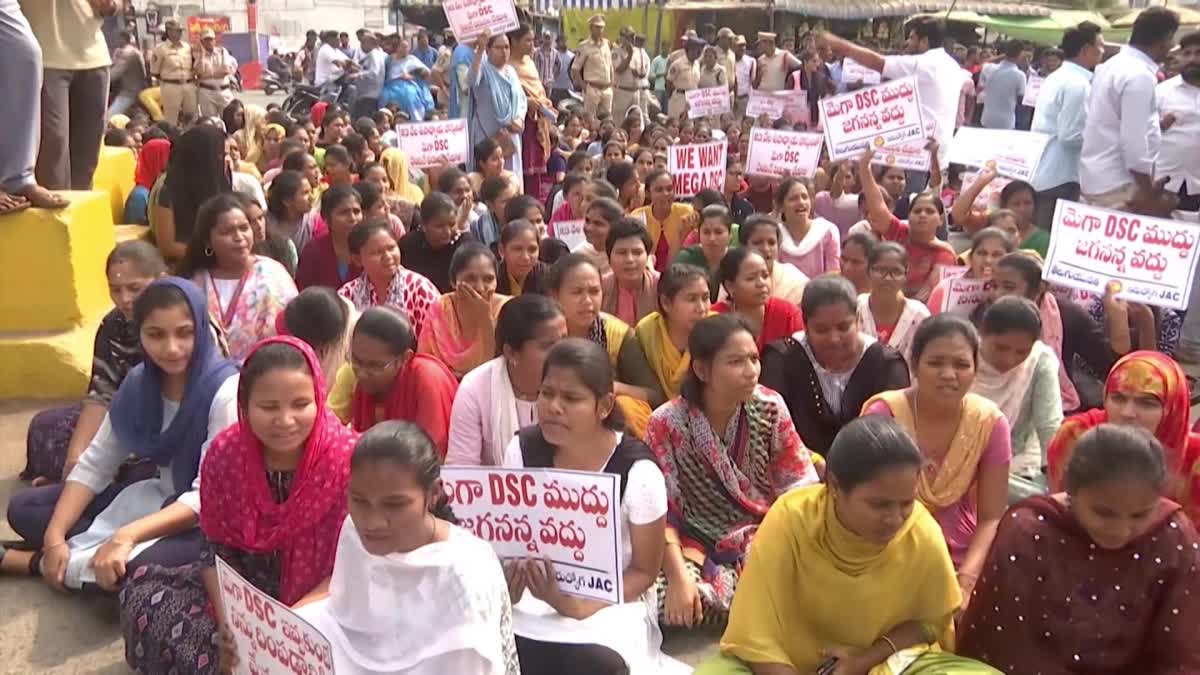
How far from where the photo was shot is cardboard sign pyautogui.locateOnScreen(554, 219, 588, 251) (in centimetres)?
614

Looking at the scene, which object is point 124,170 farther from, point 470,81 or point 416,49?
point 416,49

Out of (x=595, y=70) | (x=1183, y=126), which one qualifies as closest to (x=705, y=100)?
(x=595, y=70)

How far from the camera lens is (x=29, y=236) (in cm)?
477

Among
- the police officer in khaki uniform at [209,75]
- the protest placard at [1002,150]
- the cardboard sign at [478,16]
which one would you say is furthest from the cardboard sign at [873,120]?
the police officer in khaki uniform at [209,75]

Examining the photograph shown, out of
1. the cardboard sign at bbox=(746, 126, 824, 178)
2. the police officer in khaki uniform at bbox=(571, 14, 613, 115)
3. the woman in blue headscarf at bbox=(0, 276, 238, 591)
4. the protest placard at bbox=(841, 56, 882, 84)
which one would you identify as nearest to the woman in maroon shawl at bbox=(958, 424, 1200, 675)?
the woman in blue headscarf at bbox=(0, 276, 238, 591)

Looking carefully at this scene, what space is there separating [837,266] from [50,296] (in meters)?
3.78

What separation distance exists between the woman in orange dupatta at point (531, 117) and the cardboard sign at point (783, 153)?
2467 millimetres

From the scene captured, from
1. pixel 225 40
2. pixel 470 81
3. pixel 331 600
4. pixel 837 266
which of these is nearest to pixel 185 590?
pixel 331 600

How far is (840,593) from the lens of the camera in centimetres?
246

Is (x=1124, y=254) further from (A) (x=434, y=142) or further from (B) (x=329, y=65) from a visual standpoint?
(B) (x=329, y=65)

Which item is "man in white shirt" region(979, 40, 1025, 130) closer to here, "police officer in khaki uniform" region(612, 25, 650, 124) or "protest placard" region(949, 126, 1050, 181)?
"police officer in khaki uniform" region(612, 25, 650, 124)

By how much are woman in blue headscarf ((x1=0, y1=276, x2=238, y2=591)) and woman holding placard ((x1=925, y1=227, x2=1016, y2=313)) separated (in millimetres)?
2962

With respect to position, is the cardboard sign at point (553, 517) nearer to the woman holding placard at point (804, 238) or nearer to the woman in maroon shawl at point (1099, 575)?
the woman in maroon shawl at point (1099, 575)

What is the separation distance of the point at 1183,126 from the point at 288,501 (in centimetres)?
561
